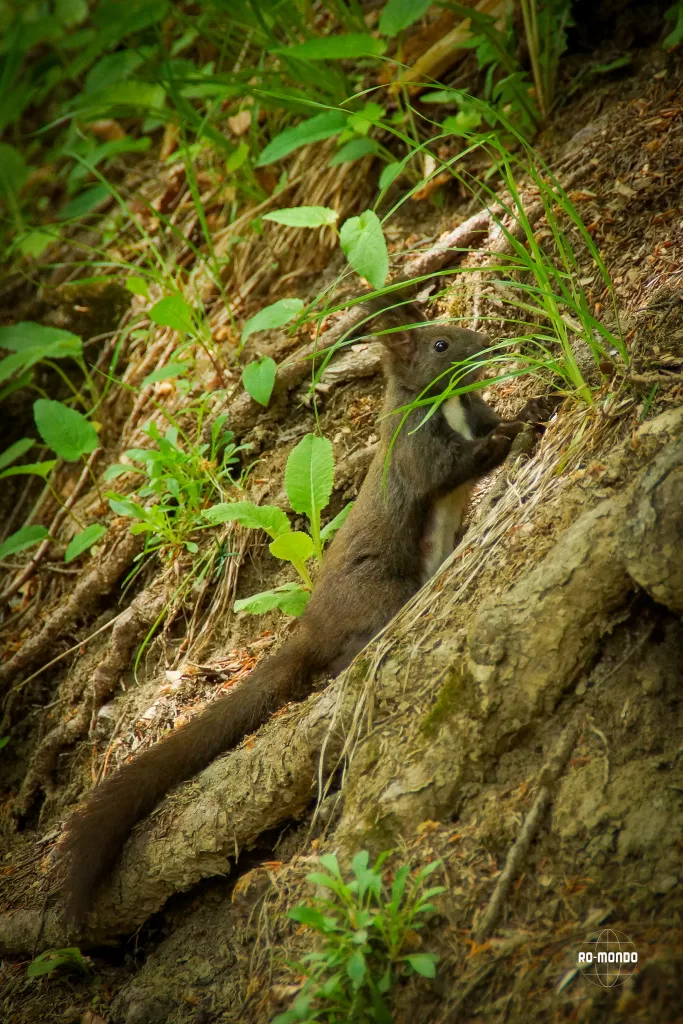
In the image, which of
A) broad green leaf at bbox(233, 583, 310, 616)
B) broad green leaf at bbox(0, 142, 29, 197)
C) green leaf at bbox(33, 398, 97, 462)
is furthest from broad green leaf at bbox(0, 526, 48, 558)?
broad green leaf at bbox(0, 142, 29, 197)

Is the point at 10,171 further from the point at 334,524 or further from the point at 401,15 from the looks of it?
the point at 334,524

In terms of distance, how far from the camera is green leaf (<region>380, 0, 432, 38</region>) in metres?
4.69

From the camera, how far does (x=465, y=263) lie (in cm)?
475

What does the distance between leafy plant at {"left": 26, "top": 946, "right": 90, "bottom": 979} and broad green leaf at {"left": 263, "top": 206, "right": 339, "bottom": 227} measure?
368 cm

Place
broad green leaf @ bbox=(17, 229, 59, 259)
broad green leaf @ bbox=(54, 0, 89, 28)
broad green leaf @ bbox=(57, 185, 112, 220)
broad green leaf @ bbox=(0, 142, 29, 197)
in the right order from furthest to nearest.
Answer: broad green leaf @ bbox=(54, 0, 89, 28) → broad green leaf @ bbox=(0, 142, 29, 197) → broad green leaf @ bbox=(17, 229, 59, 259) → broad green leaf @ bbox=(57, 185, 112, 220)

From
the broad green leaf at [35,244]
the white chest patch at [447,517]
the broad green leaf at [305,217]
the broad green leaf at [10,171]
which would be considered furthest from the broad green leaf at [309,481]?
the broad green leaf at [10,171]

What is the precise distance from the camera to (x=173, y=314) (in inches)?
191

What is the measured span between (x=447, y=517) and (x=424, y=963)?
7.37 feet

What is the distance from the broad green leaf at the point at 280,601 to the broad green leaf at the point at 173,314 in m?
1.74

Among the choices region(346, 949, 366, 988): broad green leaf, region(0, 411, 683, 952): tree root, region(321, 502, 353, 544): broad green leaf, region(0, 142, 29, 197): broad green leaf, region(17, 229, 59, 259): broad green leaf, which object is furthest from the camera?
region(0, 142, 29, 197): broad green leaf

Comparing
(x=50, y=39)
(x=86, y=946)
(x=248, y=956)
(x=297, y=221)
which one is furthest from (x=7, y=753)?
(x=50, y=39)

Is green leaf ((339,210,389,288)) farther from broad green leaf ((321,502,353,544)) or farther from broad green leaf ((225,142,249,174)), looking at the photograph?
broad green leaf ((225,142,249,174))

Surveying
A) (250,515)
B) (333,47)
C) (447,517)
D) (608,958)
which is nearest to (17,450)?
(250,515)

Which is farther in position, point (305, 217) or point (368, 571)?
point (305, 217)
